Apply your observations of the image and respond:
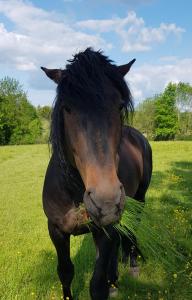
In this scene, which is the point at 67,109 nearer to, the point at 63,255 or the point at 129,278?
the point at 63,255

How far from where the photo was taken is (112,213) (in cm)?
273

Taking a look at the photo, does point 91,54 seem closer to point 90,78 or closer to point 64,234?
point 90,78

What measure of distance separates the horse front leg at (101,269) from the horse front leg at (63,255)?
445mm

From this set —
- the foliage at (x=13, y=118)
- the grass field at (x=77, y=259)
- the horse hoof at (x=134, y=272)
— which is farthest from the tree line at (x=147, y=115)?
the horse hoof at (x=134, y=272)

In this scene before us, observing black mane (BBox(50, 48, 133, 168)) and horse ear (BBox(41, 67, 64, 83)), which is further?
horse ear (BBox(41, 67, 64, 83))

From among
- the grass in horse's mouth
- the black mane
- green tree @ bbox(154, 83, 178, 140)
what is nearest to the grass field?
the grass in horse's mouth

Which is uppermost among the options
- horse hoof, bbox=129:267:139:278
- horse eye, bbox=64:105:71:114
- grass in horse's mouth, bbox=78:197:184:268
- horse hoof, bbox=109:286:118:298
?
horse eye, bbox=64:105:71:114

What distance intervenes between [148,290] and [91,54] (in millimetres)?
3329

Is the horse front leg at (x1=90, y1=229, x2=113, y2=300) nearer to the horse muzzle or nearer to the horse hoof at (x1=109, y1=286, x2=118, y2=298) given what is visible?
the horse hoof at (x1=109, y1=286, x2=118, y2=298)

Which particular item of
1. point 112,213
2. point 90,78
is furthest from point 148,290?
point 90,78

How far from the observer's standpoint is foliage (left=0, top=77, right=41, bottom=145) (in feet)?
207

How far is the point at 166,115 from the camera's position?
73.6 meters

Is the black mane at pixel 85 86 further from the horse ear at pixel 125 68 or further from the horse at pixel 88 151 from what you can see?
the horse ear at pixel 125 68

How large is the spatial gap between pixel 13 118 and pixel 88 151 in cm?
6267
